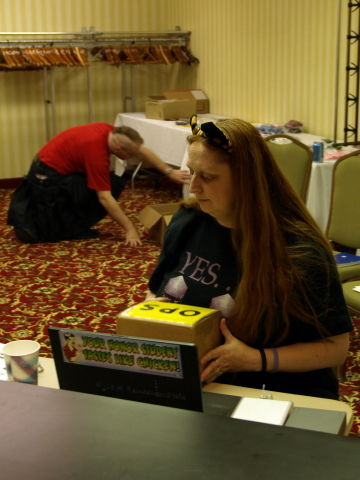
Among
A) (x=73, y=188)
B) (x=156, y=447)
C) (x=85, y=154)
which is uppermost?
(x=156, y=447)

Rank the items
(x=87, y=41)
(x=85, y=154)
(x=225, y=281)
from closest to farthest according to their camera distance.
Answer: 1. (x=225, y=281)
2. (x=85, y=154)
3. (x=87, y=41)

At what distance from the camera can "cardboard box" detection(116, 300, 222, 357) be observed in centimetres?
153

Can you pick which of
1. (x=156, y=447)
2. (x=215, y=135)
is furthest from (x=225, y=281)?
(x=156, y=447)

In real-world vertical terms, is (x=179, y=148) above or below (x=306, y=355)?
below

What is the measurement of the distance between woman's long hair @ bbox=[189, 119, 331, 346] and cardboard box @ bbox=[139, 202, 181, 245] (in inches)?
144

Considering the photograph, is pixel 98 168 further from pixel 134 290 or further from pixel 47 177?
pixel 134 290

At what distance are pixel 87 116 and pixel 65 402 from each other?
800cm

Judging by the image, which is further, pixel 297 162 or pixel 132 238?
pixel 132 238

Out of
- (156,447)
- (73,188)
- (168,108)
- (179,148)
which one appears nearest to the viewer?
(156,447)

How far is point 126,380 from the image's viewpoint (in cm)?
101

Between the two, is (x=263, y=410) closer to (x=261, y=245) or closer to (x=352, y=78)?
(x=261, y=245)

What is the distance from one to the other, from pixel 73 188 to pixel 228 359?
166 inches

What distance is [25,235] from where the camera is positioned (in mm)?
5750

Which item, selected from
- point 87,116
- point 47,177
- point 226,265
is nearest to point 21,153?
point 87,116
